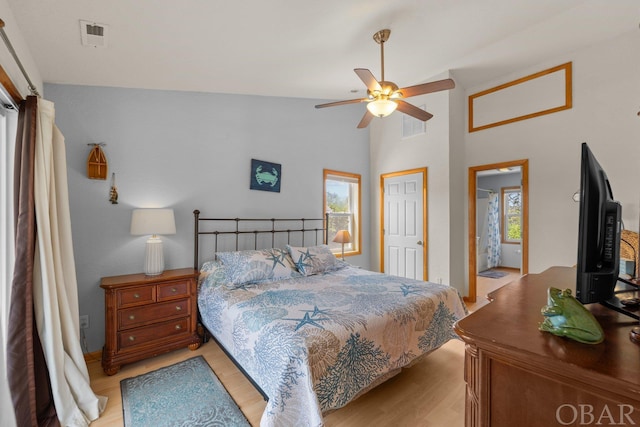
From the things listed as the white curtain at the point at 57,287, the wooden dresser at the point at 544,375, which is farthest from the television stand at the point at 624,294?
the white curtain at the point at 57,287

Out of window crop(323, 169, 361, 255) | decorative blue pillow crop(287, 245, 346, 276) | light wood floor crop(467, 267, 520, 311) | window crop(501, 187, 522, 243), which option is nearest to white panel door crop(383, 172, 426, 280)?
window crop(323, 169, 361, 255)

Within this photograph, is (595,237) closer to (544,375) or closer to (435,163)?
(544,375)

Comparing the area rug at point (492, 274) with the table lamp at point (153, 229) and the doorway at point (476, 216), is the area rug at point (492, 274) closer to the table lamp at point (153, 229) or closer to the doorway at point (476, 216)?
the doorway at point (476, 216)

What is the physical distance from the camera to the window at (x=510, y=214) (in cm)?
695

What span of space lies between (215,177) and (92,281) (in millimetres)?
1525

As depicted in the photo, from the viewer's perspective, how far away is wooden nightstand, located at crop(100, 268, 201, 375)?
2.27 meters

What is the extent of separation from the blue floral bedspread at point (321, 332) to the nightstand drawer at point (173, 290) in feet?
0.56

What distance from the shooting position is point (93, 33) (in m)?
1.85

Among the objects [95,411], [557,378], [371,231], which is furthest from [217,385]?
[371,231]

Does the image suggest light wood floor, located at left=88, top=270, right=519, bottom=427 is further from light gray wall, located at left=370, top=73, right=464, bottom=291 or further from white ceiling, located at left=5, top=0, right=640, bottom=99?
white ceiling, located at left=5, top=0, right=640, bottom=99

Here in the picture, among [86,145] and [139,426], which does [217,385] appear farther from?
[86,145]

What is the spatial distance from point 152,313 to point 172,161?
60.0 inches

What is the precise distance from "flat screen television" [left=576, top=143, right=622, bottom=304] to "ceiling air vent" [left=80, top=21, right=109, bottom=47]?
264 cm

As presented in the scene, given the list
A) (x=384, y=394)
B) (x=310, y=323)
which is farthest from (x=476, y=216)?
(x=310, y=323)
